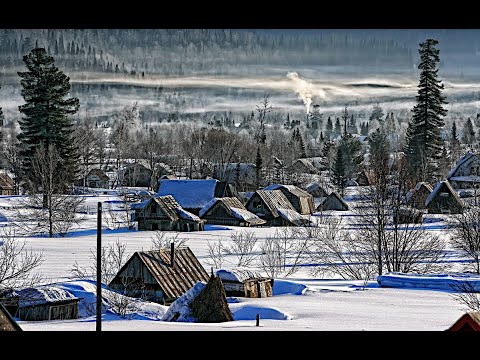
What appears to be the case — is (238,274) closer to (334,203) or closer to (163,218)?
(163,218)

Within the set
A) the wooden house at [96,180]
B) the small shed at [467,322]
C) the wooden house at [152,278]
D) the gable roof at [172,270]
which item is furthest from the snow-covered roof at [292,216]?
the small shed at [467,322]

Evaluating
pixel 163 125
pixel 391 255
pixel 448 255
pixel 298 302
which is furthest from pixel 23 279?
pixel 163 125

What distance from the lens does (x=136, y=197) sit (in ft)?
115

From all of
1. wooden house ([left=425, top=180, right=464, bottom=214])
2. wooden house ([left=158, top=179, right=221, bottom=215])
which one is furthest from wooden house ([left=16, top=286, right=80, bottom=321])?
wooden house ([left=158, top=179, right=221, bottom=215])

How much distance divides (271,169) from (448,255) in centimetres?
2816

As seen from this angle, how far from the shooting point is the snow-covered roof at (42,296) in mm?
10406

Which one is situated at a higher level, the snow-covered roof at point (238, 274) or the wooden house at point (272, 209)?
the wooden house at point (272, 209)

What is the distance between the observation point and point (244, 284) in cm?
1399

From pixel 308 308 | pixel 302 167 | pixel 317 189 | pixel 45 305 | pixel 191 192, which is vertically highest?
pixel 302 167

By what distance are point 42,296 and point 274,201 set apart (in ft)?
80.7

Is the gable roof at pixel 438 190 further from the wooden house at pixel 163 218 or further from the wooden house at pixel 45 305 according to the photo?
the wooden house at pixel 45 305

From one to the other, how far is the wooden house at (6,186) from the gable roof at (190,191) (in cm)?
1032

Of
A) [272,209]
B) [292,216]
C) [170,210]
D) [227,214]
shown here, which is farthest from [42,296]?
[272,209]

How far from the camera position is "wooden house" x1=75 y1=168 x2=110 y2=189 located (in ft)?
136
